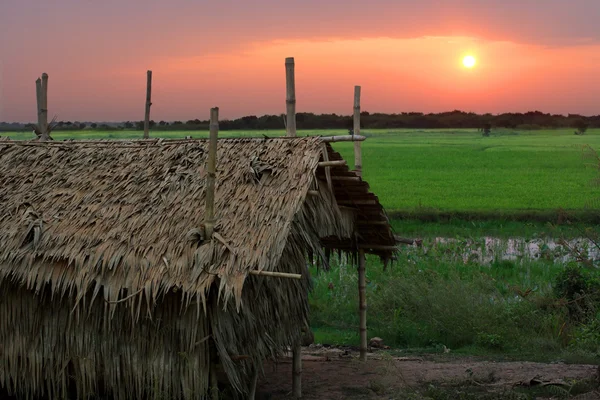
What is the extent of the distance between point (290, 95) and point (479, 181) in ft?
48.9

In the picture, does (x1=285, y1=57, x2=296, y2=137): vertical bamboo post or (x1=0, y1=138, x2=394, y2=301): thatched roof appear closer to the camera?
(x1=0, y1=138, x2=394, y2=301): thatched roof

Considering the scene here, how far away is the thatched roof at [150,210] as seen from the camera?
225 inches

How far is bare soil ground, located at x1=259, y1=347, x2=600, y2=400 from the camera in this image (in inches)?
267

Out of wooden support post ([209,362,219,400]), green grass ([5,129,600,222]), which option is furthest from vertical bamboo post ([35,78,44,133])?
green grass ([5,129,600,222])

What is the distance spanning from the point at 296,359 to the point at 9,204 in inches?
120

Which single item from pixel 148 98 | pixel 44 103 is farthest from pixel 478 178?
pixel 44 103

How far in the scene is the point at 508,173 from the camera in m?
23.2

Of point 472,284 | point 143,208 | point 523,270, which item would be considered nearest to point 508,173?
point 523,270

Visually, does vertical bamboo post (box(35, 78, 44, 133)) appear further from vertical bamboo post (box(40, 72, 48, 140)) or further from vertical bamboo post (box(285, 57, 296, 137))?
vertical bamboo post (box(285, 57, 296, 137))

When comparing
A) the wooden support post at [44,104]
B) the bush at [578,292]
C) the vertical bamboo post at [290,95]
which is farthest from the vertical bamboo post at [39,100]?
the bush at [578,292]

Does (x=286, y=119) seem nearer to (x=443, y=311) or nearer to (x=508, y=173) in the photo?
(x=443, y=311)

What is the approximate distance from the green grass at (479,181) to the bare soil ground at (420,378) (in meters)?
5.36

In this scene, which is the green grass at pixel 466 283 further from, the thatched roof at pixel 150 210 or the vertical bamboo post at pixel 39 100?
the vertical bamboo post at pixel 39 100

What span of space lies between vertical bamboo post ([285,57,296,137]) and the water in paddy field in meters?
5.71
